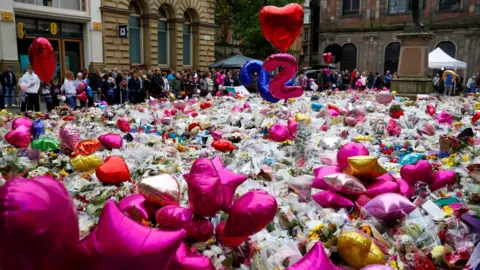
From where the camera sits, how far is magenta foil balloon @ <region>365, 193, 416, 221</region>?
270 cm

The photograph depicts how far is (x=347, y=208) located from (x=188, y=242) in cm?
119

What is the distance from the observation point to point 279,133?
5.45 meters

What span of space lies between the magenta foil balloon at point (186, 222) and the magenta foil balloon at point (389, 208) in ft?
3.60

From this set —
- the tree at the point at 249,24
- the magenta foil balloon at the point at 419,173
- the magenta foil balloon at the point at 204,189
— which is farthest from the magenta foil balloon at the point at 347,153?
the tree at the point at 249,24

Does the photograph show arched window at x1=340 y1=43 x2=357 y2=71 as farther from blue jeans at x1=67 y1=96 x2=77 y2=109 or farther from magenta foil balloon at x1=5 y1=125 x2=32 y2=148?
magenta foil balloon at x1=5 y1=125 x2=32 y2=148

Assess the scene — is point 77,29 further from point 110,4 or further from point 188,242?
point 188,242

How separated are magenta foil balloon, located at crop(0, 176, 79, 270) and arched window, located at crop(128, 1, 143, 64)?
19246 mm

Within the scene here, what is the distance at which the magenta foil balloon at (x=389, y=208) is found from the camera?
8.87 feet

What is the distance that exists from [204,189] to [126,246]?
0.72 metres

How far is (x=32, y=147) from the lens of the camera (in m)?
4.60

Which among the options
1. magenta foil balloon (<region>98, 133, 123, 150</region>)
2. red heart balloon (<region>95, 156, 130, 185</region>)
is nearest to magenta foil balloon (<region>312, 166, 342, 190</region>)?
red heart balloon (<region>95, 156, 130, 185</region>)

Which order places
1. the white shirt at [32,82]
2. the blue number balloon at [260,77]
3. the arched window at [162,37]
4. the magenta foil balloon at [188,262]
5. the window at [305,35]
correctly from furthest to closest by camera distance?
1. the window at [305,35]
2. the arched window at [162,37]
3. the white shirt at [32,82]
4. the blue number balloon at [260,77]
5. the magenta foil balloon at [188,262]

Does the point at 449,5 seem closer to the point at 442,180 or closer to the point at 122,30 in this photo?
the point at 122,30

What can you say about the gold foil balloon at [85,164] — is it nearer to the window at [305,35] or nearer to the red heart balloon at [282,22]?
the red heart balloon at [282,22]
